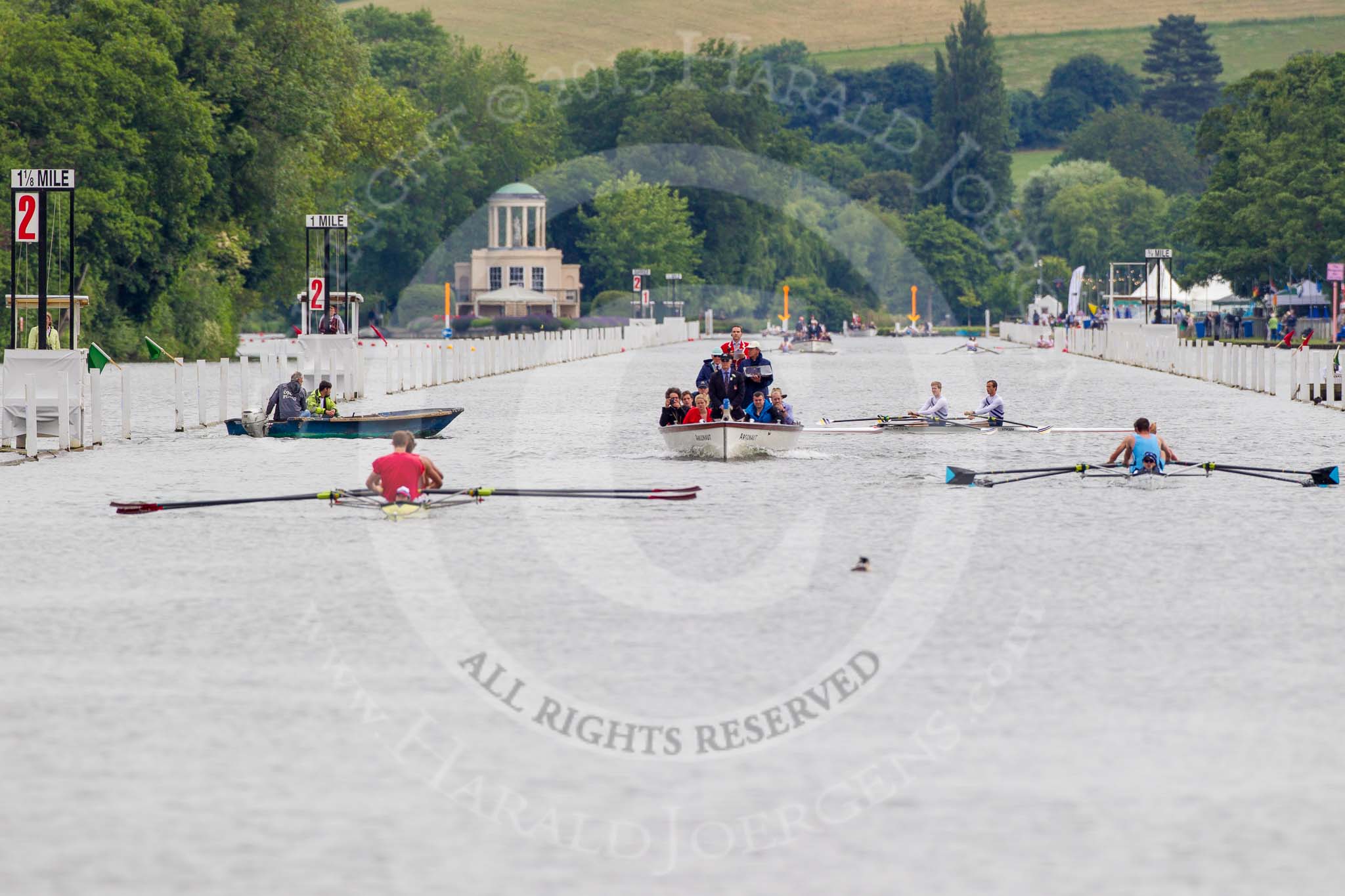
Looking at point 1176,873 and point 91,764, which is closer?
point 1176,873

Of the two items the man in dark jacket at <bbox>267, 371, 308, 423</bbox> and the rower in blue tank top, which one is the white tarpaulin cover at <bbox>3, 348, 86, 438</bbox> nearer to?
the man in dark jacket at <bbox>267, 371, 308, 423</bbox>

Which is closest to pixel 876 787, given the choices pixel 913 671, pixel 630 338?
pixel 913 671

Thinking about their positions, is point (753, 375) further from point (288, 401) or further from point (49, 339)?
point (49, 339)

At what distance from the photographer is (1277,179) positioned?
102188mm

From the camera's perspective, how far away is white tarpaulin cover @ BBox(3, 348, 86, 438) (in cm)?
3086

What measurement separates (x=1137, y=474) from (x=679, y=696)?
15.6 meters

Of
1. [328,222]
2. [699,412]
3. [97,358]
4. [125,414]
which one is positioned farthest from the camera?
[328,222]

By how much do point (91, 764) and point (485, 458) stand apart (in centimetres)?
2042

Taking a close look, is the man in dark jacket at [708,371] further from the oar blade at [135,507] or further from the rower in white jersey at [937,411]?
the oar blade at [135,507]

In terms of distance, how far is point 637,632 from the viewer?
14.2 metres

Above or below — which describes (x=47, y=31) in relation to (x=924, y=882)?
above

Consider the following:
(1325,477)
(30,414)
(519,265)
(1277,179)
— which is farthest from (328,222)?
(519,265)

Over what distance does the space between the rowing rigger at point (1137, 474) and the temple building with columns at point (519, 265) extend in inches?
5553

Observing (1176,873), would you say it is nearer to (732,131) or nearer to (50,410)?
(50,410)
